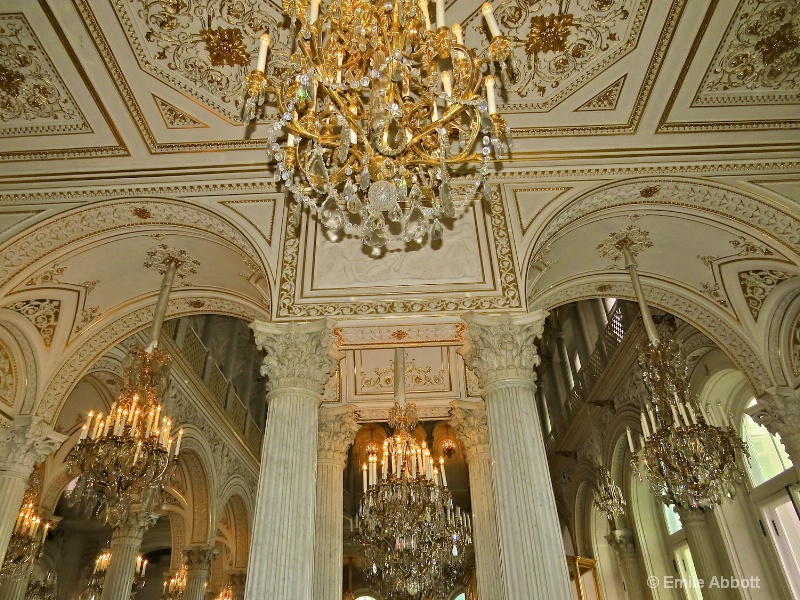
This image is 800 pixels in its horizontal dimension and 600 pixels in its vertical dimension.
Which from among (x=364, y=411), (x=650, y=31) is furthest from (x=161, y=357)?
(x=650, y=31)

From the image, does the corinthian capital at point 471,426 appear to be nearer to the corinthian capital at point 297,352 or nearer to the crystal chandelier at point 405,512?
the crystal chandelier at point 405,512

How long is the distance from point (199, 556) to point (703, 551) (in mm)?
10334

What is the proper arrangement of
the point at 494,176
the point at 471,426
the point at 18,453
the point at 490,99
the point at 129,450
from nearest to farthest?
the point at 490,99, the point at 129,450, the point at 494,176, the point at 18,453, the point at 471,426

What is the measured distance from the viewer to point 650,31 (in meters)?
6.06

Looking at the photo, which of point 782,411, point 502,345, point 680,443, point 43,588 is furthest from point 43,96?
point 43,588

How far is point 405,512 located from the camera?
8.62 meters

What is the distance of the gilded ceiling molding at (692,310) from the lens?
8461mm

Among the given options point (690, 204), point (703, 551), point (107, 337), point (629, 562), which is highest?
point (690, 204)

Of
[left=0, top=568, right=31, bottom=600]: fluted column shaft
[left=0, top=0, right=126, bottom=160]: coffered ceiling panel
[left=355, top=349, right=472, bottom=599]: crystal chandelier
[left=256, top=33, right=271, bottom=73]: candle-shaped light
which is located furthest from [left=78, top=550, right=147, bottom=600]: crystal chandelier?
[left=256, top=33, right=271, bottom=73]: candle-shaped light

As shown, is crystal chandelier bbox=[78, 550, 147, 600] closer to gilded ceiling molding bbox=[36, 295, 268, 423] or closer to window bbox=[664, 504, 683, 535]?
gilded ceiling molding bbox=[36, 295, 268, 423]

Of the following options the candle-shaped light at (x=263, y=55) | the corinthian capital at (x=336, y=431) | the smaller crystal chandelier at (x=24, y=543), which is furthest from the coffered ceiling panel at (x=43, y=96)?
the smaller crystal chandelier at (x=24, y=543)

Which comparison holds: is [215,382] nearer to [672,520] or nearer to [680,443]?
[672,520]

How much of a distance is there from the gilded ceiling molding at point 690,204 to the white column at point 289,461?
2.92 m

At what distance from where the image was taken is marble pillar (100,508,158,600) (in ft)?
35.1
